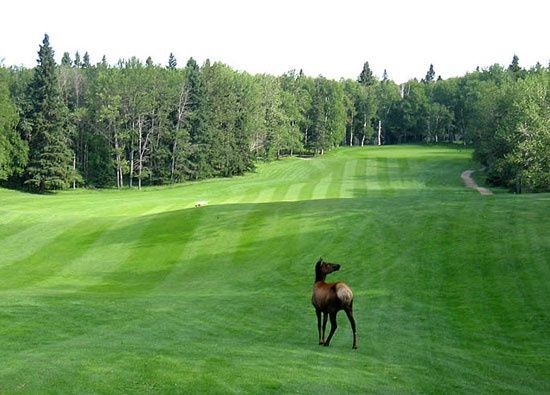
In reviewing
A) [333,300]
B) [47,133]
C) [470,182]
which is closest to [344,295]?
[333,300]

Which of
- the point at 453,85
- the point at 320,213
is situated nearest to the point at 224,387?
the point at 320,213

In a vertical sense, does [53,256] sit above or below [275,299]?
below

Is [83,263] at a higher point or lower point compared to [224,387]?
lower

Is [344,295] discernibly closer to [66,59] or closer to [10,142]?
[10,142]

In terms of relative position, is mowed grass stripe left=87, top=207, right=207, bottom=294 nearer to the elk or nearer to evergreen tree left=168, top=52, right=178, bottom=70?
the elk

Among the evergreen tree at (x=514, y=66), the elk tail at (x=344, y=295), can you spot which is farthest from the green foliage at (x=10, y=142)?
the evergreen tree at (x=514, y=66)

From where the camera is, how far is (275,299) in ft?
69.4

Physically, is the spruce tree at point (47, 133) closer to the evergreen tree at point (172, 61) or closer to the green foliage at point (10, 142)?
the green foliage at point (10, 142)

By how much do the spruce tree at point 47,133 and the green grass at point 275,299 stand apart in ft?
114

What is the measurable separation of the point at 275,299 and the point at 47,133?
6675 centimetres

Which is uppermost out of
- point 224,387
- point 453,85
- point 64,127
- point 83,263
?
point 453,85

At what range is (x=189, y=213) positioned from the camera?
1467 inches

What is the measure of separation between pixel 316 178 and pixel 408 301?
61629 millimetres

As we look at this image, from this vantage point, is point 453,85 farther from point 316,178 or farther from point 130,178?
point 130,178
